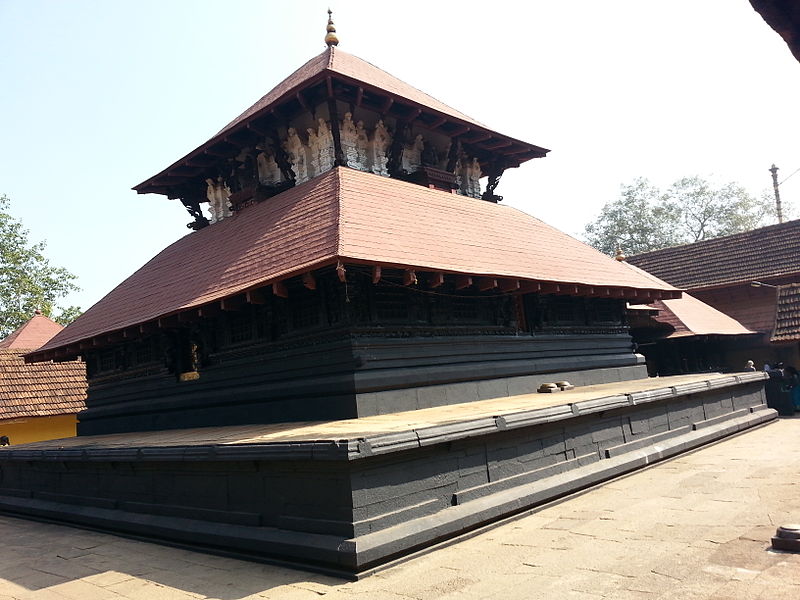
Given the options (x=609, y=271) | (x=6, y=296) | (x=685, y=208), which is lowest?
(x=609, y=271)

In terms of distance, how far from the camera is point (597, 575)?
4.45 meters

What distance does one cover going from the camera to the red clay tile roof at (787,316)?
17.4 m

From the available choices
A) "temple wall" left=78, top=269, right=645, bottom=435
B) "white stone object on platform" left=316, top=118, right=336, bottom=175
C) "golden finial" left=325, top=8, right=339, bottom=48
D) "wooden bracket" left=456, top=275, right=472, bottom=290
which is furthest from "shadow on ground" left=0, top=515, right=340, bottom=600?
"golden finial" left=325, top=8, right=339, bottom=48

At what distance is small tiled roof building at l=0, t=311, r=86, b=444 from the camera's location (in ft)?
50.0

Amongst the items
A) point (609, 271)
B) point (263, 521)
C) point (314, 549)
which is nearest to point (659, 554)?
point (314, 549)

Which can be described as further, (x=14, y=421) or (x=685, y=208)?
(x=685, y=208)

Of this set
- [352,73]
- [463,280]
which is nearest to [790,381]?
[463,280]

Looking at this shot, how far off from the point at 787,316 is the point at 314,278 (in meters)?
15.9

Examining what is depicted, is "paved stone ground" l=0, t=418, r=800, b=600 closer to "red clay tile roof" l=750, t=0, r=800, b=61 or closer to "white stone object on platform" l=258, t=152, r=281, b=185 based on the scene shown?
"red clay tile roof" l=750, t=0, r=800, b=61

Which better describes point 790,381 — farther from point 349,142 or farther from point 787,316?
point 349,142

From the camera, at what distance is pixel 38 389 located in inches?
640

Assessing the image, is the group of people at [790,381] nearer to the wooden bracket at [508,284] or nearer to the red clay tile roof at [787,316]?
the red clay tile roof at [787,316]

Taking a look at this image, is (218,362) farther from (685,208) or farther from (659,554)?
(685,208)

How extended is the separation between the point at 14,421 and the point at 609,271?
13.9 meters
